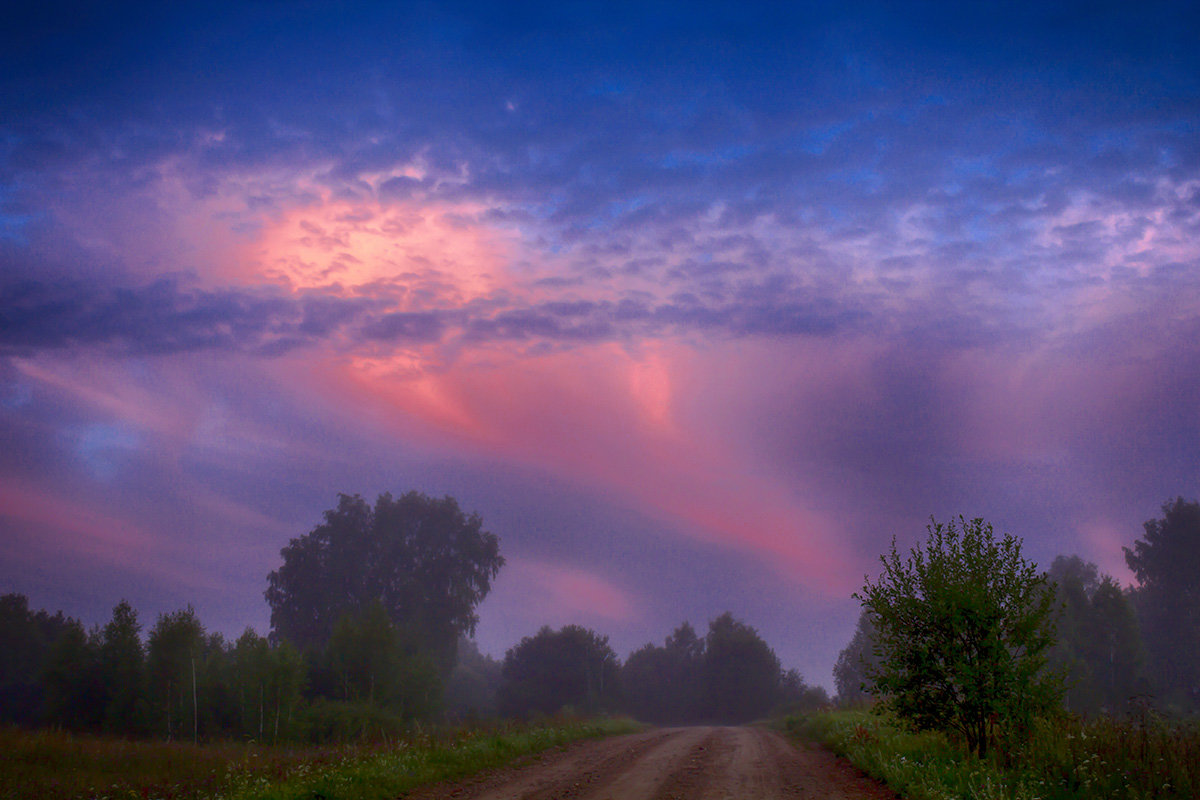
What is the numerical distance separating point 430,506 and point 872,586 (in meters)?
65.7

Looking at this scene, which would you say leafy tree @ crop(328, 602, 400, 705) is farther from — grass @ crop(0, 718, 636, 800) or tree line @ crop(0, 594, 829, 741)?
grass @ crop(0, 718, 636, 800)

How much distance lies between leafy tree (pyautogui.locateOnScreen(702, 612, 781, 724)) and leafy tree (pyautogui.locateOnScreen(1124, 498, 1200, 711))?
40647 millimetres

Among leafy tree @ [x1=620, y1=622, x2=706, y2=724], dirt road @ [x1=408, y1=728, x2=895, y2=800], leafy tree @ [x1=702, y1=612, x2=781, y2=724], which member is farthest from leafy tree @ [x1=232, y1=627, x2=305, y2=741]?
leafy tree @ [x1=702, y1=612, x2=781, y2=724]

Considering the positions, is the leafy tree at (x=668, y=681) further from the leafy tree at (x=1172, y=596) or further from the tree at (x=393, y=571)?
the leafy tree at (x=1172, y=596)

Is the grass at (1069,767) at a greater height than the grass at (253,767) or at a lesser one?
greater

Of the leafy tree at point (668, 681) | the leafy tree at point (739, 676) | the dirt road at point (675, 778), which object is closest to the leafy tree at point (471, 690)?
the leafy tree at point (668, 681)

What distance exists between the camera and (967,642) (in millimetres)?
13383

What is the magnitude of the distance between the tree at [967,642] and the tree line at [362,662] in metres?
27.2

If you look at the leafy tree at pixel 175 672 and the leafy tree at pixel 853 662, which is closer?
the leafy tree at pixel 175 672

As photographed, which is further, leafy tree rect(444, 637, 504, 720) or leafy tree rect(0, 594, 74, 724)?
leafy tree rect(444, 637, 504, 720)

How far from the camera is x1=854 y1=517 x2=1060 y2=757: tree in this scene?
12883mm

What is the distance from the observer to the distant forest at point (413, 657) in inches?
1651

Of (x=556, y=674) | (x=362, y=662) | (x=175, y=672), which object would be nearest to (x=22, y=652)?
(x=175, y=672)

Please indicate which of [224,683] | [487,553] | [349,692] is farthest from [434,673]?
[487,553]
